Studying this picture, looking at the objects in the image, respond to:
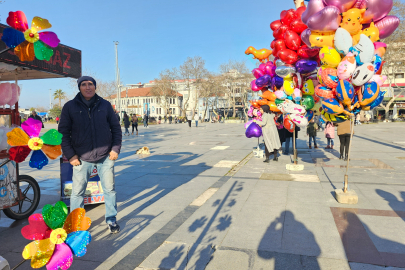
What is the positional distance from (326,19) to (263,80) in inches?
131

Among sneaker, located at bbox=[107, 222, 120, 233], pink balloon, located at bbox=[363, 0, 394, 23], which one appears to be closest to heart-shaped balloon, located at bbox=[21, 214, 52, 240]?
sneaker, located at bbox=[107, 222, 120, 233]

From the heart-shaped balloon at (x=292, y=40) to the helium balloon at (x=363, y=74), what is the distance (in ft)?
7.81

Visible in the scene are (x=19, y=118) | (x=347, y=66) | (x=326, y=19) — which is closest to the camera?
(x=19, y=118)

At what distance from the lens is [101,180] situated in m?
3.65

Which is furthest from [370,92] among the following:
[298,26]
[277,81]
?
[277,81]

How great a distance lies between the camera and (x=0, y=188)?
3.76m

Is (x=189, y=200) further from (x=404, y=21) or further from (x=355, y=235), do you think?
(x=404, y=21)

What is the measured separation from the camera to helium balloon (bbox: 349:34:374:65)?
4.29 metres

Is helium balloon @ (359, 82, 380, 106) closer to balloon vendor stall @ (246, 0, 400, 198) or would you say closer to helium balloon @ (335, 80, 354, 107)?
balloon vendor stall @ (246, 0, 400, 198)

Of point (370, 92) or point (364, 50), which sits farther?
point (370, 92)

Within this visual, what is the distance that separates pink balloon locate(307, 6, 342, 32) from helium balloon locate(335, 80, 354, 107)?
3.15ft

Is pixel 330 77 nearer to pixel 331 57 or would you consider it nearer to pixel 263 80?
pixel 331 57

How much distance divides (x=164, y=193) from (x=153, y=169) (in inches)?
99.7

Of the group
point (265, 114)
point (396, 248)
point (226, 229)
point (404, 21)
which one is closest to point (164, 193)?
point (226, 229)
